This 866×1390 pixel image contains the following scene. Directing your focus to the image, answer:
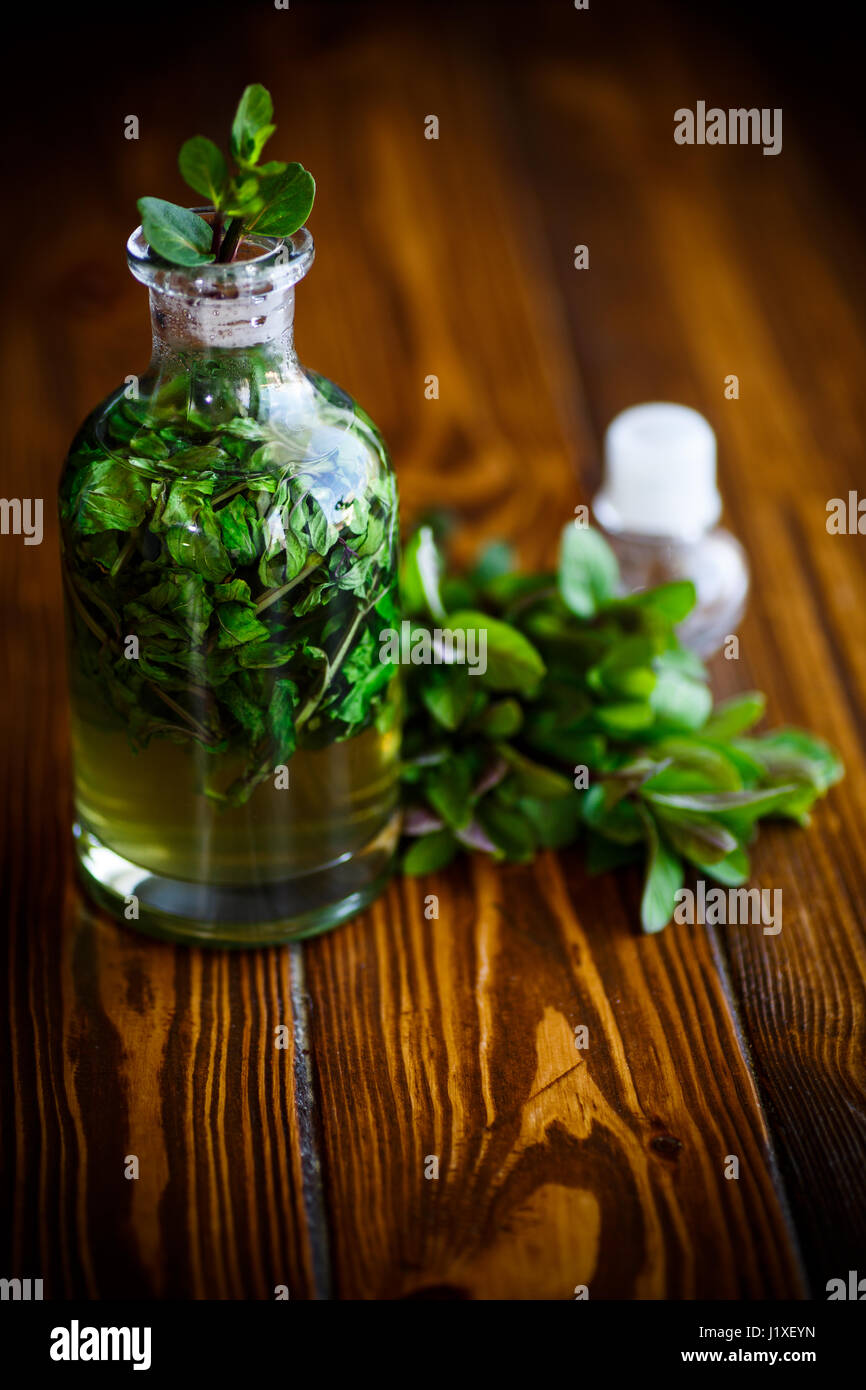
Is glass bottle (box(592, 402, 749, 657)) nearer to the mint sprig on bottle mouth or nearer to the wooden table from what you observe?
the wooden table

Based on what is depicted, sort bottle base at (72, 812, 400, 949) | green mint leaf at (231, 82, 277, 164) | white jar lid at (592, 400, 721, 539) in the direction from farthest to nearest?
white jar lid at (592, 400, 721, 539) → bottle base at (72, 812, 400, 949) → green mint leaf at (231, 82, 277, 164)

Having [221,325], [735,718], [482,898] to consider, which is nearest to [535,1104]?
[482,898]

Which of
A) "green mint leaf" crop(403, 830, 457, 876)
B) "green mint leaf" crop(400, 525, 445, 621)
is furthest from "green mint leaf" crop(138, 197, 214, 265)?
"green mint leaf" crop(403, 830, 457, 876)

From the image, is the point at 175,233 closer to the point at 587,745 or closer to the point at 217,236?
the point at 217,236

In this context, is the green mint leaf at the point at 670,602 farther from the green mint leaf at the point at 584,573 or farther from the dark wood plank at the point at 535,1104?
the dark wood plank at the point at 535,1104

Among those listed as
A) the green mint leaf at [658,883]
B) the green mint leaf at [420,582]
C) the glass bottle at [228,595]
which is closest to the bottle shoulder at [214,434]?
the glass bottle at [228,595]

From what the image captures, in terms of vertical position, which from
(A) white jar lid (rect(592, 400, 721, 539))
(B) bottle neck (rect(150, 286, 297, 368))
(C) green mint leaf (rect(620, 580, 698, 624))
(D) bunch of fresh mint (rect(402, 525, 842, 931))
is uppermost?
(A) white jar lid (rect(592, 400, 721, 539))
